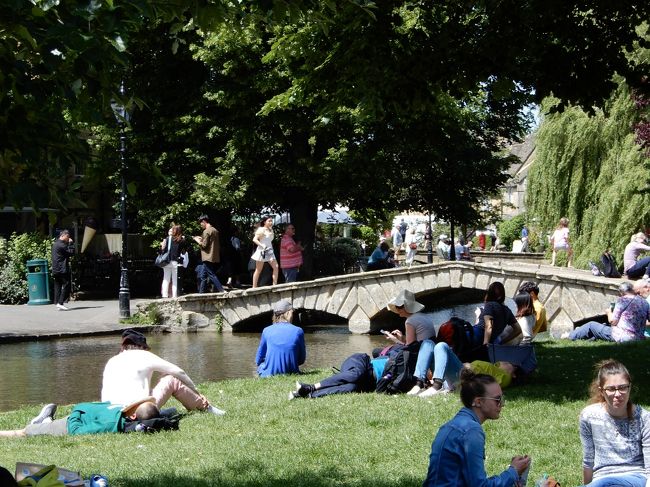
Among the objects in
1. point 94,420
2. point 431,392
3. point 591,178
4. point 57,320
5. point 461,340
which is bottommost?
point 94,420

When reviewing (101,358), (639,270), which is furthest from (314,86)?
(639,270)

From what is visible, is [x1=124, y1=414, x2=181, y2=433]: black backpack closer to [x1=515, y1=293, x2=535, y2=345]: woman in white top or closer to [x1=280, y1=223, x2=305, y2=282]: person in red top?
[x1=515, y1=293, x2=535, y2=345]: woman in white top

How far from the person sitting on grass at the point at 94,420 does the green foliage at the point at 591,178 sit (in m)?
19.4

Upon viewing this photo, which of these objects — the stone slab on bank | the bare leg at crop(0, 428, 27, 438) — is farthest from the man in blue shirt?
the stone slab on bank

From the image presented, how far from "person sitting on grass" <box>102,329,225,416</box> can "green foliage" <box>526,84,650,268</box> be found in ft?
60.5

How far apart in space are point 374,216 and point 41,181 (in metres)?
26.8

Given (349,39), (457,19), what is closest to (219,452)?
(349,39)

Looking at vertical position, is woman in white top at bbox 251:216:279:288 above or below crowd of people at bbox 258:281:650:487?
above

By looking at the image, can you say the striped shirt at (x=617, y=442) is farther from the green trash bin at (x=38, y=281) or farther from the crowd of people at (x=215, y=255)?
the green trash bin at (x=38, y=281)

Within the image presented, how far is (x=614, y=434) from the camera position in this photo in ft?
20.5

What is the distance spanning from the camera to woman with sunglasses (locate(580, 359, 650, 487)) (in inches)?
243

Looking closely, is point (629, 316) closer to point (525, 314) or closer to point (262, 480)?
point (525, 314)

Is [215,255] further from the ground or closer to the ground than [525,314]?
further from the ground

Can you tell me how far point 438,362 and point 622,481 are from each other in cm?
528
